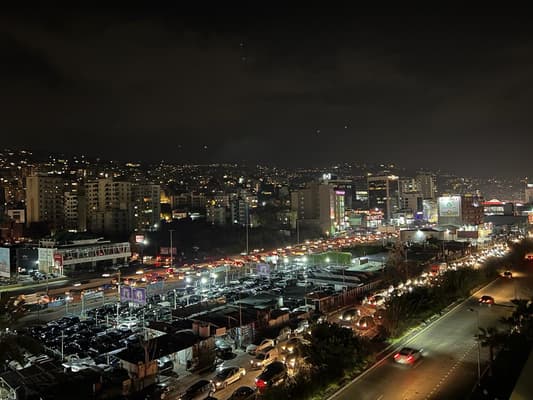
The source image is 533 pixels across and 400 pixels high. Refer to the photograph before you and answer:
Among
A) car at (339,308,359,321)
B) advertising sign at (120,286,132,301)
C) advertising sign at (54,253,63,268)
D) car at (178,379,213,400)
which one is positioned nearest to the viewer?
car at (178,379,213,400)

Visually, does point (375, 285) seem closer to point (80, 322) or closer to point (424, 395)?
point (424, 395)

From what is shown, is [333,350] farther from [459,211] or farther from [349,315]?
[459,211]

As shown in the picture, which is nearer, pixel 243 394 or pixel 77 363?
pixel 243 394

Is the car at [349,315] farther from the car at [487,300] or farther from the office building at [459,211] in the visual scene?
the office building at [459,211]

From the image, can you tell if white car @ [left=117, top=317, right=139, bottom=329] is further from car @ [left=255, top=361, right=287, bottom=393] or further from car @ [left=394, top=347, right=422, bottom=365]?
car @ [left=394, top=347, right=422, bottom=365]

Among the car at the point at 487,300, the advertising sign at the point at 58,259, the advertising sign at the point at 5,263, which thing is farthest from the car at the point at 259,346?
the advertising sign at the point at 5,263

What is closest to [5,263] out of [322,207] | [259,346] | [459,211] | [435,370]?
[259,346]

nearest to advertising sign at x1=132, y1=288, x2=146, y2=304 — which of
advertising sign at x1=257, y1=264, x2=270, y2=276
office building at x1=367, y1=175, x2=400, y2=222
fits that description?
advertising sign at x1=257, y1=264, x2=270, y2=276
